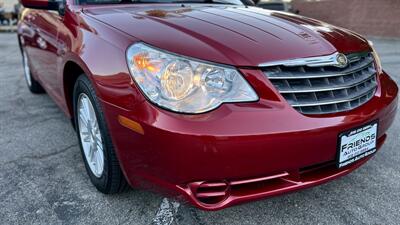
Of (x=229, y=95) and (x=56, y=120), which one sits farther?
(x=56, y=120)

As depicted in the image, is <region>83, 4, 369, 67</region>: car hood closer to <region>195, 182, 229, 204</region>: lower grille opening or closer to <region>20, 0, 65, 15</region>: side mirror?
<region>20, 0, 65, 15</region>: side mirror

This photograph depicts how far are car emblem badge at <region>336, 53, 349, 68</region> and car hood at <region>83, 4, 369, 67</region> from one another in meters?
0.04

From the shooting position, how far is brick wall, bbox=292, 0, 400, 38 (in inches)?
471

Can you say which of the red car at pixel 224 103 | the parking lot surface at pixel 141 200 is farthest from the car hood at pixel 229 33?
the parking lot surface at pixel 141 200

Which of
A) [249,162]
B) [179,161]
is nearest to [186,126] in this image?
[179,161]

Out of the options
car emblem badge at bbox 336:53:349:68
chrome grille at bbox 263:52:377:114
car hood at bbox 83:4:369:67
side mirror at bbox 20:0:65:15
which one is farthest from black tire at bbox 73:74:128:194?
car emblem badge at bbox 336:53:349:68

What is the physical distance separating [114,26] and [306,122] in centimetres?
113

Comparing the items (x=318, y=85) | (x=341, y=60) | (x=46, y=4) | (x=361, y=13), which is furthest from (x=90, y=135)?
(x=361, y=13)

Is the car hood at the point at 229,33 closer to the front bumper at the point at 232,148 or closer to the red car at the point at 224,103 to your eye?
the red car at the point at 224,103

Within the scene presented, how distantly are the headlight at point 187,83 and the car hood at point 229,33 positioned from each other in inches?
2.0

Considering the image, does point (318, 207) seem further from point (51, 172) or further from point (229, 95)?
point (51, 172)

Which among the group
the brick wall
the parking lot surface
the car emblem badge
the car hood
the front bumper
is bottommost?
the brick wall

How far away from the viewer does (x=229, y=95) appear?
183 centimetres

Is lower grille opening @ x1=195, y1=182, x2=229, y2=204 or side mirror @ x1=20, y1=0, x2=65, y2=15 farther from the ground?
side mirror @ x1=20, y1=0, x2=65, y2=15
